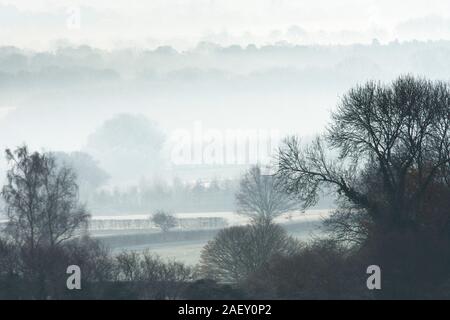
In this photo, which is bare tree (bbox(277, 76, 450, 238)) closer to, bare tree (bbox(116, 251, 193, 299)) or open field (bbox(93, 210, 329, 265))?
bare tree (bbox(116, 251, 193, 299))

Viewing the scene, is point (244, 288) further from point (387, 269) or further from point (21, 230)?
point (21, 230)

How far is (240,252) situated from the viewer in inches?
2277

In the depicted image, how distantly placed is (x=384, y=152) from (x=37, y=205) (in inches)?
755

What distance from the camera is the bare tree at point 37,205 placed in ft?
205

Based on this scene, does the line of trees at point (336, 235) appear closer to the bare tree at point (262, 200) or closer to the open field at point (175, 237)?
the open field at point (175, 237)

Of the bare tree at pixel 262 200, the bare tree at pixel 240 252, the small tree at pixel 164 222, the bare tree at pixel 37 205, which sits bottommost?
the bare tree at pixel 240 252

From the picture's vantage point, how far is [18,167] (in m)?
67.2

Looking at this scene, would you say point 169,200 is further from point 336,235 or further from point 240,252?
point 336,235

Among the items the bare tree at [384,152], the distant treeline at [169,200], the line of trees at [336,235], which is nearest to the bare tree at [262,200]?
the distant treeline at [169,200]

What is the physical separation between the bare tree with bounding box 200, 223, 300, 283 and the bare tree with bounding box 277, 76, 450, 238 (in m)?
3.26

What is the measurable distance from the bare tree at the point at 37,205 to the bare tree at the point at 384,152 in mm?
12737

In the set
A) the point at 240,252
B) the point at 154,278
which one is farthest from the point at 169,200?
the point at 154,278

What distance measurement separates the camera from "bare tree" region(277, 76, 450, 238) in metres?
53.8

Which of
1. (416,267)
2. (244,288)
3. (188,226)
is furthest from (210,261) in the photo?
(188,226)
